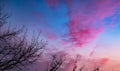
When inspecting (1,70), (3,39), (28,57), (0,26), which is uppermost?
(0,26)

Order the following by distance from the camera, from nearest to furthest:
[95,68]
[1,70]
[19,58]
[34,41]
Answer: [1,70] → [19,58] → [34,41] → [95,68]

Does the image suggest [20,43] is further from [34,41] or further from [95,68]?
[95,68]

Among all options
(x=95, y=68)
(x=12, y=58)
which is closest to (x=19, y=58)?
(x=12, y=58)

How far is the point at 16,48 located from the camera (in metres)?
15.7

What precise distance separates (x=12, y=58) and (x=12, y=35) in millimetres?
2242

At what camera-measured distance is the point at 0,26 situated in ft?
55.7

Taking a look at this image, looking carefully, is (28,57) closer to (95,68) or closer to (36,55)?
(36,55)

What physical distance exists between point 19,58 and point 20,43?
3.64ft

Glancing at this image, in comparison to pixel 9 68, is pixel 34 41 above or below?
above

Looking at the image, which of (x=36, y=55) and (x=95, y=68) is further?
(x=95, y=68)

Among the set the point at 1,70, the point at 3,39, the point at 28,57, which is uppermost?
the point at 3,39

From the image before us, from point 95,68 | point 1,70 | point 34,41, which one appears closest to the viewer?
point 1,70

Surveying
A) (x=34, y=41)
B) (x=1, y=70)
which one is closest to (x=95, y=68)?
(x=34, y=41)

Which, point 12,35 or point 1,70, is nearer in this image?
point 1,70
